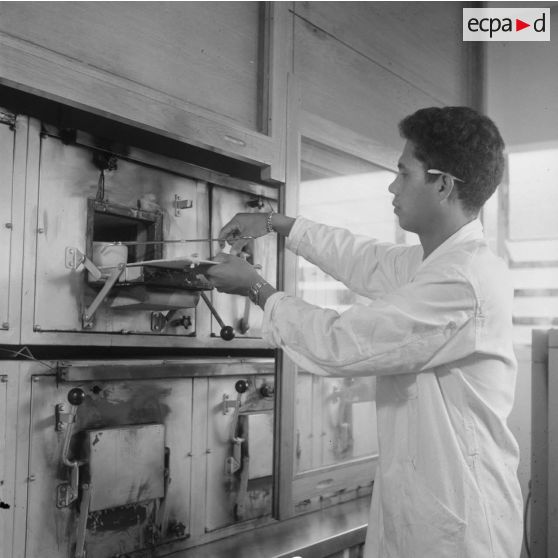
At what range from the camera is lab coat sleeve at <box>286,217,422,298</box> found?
1.89 m

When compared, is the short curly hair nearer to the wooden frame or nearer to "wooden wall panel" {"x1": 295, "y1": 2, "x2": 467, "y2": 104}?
the wooden frame

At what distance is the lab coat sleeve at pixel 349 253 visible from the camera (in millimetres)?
1894

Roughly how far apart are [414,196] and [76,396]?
956 millimetres

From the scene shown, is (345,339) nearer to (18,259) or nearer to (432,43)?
(18,259)

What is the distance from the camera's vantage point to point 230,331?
1859 mm

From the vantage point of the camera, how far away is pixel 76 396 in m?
1.55

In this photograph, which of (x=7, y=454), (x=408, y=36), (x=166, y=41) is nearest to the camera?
(x=7, y=454)

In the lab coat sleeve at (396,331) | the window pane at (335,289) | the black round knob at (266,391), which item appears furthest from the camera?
the window pane at (335,289)

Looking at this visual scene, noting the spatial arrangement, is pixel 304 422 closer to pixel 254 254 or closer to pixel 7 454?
pixel 254 254

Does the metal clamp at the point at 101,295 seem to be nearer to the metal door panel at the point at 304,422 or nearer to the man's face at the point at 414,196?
the man's face at the point at 414,196

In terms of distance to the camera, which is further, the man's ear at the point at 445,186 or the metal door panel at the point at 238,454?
the metal door panel at the point at 238,454

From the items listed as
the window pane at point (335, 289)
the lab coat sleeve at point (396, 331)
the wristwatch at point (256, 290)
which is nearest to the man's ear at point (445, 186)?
the lab coat sleeve at point (396, 331)

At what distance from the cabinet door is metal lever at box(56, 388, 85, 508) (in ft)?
0.64

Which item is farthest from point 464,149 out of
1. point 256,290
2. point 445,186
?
point 256,290
